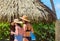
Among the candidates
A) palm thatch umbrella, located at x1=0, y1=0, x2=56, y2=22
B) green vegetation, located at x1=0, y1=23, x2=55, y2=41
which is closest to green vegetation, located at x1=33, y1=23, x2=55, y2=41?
green vegetation, located at x1=0, y1=23, x2=55, y2=41

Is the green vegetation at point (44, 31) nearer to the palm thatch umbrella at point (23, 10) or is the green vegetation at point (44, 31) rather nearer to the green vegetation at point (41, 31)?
the green vegetation at point (41, 31)

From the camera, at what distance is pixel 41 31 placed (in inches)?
599

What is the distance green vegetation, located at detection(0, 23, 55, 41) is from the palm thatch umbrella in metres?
1.71

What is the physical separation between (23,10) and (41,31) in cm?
285

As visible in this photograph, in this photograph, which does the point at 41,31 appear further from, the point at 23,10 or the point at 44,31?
the point at 23,10

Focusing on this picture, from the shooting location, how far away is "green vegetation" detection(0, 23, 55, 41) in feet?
48.7

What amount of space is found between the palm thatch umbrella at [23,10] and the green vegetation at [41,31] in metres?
1.71

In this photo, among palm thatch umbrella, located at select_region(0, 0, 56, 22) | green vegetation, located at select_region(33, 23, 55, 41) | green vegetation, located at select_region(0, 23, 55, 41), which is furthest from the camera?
green vegetation, located at select_region(33, 23, 55, 41)

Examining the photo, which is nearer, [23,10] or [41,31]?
[23,10]

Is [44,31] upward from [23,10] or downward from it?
downward

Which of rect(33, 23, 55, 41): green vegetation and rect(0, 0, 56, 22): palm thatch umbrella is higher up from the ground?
rect(0, 0, 56, 22): palm thatch umbrella

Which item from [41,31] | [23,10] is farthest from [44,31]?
[23,10]

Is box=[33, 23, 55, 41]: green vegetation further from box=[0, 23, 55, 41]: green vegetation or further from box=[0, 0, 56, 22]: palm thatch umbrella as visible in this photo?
box=[0, 0, 56, 22]: palm thatch umbrella

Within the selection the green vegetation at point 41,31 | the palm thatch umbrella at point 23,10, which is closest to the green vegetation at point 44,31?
the green vegetation at point 41,31
